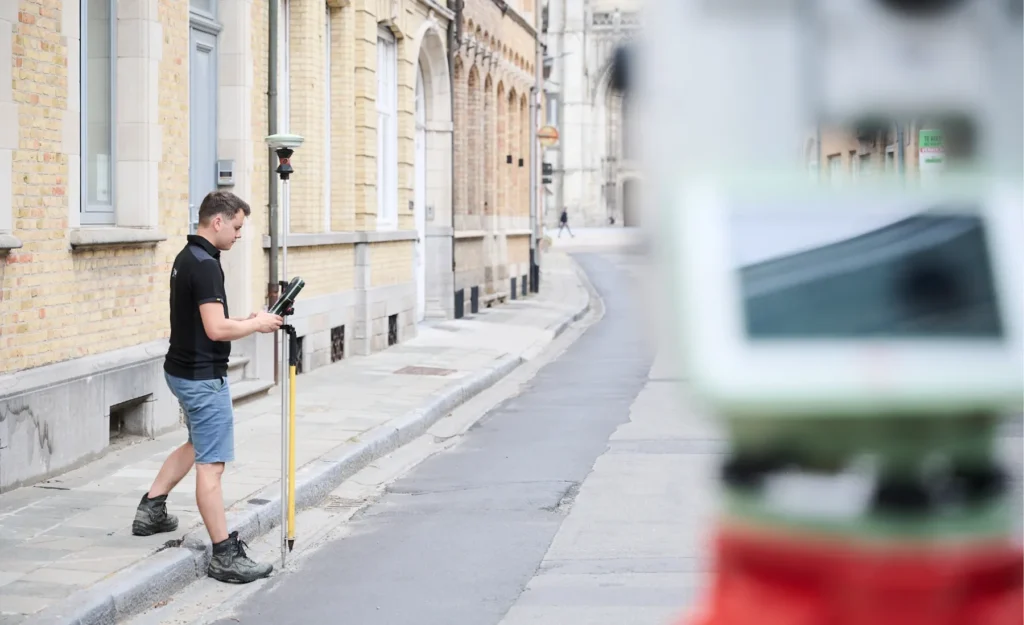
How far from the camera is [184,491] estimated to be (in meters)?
9.35

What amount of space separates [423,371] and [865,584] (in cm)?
1641

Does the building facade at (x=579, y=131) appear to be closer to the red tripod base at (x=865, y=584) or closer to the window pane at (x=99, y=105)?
the window pane at (x=99, y=105)

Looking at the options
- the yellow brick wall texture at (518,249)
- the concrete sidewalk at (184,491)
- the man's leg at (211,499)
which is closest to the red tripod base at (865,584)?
the concrete sidewalk at (184,491)

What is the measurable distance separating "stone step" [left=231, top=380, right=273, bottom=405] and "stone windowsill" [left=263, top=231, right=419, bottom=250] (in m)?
1.61

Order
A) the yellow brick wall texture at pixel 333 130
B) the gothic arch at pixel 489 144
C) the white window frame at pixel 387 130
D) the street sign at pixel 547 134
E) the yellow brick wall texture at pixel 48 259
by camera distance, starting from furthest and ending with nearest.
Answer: the street sign at pixel 547 134, the gothic arch at pixel 489 144, the white window frame at pixel 387 130, the yellow brick wall texture at pixel 333 130, the yellow brick wall texture at pixel 48 259

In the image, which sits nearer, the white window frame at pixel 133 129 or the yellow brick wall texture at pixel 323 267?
the white window frame at pixel 133 129

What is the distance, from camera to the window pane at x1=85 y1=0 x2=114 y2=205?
11.5 metres

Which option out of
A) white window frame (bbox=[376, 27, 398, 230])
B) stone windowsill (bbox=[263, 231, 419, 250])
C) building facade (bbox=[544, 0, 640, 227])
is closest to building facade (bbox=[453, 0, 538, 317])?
white window frame (bbox=[376, 27, 398, 230])

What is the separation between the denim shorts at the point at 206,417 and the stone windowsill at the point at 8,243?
104 inches

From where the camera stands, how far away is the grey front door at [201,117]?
13945 millimetres

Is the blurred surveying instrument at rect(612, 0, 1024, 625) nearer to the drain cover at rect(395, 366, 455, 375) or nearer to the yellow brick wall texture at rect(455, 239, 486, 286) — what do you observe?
the drain cover at rect(395, 366, 455, 375)

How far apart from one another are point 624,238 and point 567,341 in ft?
74.7

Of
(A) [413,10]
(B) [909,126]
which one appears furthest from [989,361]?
(A) [413,10]

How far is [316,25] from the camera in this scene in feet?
56.5
